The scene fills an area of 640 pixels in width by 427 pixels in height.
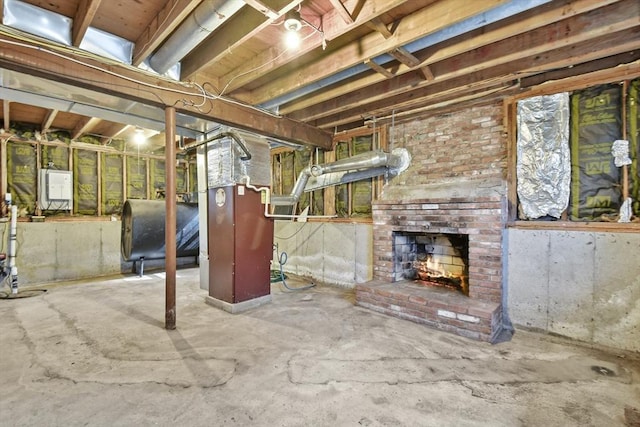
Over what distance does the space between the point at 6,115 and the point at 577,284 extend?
24.2ft

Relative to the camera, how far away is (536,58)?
2768 millimetres

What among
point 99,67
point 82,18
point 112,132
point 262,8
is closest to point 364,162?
point 262,8

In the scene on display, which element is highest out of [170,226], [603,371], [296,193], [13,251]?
[296,193]

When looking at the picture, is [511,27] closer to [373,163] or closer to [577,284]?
[373,163]

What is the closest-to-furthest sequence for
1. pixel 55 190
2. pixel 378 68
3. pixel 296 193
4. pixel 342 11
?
1. pixel 342 11
2. pixel 378 68
3. pixel 296 193
4. pixel 55 190

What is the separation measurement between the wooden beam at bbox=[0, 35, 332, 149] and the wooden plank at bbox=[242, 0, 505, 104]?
0.37m

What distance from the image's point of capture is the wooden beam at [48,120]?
4099 mm

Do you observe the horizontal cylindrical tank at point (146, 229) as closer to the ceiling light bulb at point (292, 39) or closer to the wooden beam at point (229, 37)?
the wooden beam at point (229, 37)

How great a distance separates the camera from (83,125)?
15.5ft

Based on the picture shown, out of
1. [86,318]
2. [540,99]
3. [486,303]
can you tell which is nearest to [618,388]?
[486,303]

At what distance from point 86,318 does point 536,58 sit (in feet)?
17.6

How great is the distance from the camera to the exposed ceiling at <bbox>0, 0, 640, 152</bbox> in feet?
6.98

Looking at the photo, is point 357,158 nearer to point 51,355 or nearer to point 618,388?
point 618,388

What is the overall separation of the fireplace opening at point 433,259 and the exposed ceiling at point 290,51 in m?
1.68
